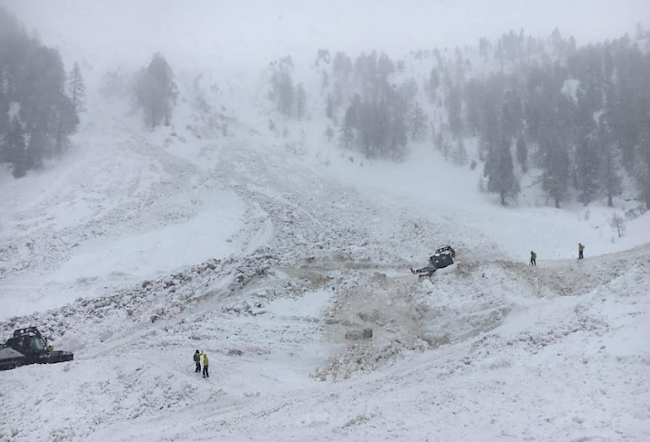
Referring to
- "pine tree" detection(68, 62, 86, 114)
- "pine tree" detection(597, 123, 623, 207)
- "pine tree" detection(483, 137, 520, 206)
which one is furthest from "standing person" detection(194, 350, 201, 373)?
"pine tree" detection(68, 62, 86, 114)

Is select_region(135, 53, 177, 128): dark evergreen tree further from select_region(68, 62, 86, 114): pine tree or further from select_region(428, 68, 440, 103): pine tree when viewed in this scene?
select_region(428, 68, 440, 103): pine tree

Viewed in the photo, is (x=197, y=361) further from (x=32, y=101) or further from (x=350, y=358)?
(x=32, y=101)

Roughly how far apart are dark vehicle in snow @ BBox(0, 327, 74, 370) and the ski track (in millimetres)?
812

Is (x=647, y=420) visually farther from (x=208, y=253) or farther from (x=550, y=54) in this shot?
(x=550, y=54)

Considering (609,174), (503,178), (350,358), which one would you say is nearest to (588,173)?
(609,174)

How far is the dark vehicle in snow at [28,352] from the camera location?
19.0m

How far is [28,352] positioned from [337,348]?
1363 cm

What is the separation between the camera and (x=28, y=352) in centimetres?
1952

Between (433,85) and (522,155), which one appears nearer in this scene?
(522,155)

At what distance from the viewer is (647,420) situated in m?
8.88

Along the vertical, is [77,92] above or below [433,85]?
below

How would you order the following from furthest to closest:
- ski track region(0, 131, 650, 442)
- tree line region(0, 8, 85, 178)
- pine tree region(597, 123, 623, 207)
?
pine tree region(597, 123, 623, 207)
tree line region(0, 8, 85, 178)
ski track region(0, 131, 650, 442)

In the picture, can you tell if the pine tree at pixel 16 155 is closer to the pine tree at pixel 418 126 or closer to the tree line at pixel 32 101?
the tree line at pixel 32 101

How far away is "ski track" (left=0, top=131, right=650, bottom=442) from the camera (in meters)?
11.1
